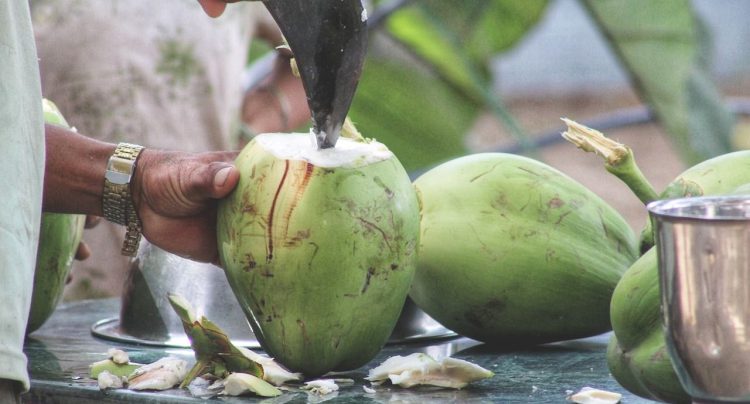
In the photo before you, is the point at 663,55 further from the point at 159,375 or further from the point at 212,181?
the point at 159,375

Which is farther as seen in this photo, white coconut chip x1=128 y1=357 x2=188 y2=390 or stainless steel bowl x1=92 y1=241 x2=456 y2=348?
stainless steel bowl x1=92 y1=241 x2=456 y2=348

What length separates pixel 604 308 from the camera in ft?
4.61

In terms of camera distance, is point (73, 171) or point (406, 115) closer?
point (73, 171)

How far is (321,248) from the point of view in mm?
1197

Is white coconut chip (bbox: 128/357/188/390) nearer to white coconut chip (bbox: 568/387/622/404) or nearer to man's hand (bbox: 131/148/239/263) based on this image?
man's hand (bbox: 131/148/239/263)

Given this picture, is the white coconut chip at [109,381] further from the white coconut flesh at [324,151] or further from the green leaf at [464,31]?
the green leaf at [464,31]

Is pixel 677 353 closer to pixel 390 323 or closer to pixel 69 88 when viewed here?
pixel 390 323

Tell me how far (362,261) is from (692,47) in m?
2.19

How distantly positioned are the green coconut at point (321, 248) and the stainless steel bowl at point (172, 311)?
0.71 feet

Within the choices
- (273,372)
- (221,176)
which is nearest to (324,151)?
(221,176)

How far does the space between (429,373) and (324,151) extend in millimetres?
266

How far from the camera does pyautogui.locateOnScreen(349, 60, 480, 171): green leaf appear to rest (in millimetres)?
3324

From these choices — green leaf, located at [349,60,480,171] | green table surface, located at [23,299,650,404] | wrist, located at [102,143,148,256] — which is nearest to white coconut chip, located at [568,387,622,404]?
green table surface, located at [23,299,650,404]

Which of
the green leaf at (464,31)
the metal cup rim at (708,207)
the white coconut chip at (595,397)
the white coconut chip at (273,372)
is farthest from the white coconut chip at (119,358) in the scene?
the green leaf at (464,31)
